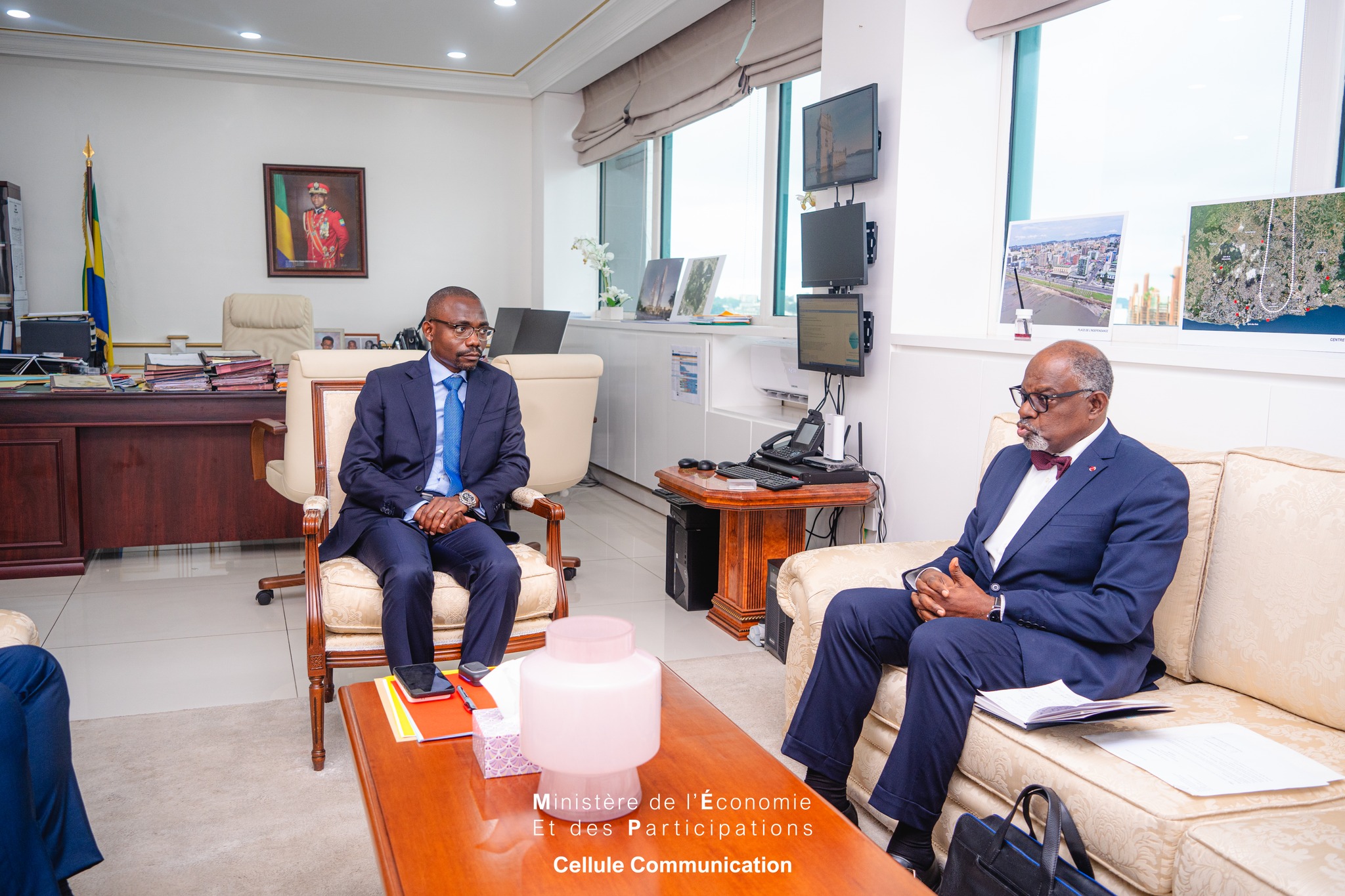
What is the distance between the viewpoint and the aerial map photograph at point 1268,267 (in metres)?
2.14

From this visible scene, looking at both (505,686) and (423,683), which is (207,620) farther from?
(505,686)

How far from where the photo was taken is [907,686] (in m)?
1.98

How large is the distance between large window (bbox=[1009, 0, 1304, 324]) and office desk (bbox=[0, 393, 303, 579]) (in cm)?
345

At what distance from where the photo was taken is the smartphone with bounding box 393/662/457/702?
5.95 ft

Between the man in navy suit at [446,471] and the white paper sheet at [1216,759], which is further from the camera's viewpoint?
the man in navy suit at [446,471]

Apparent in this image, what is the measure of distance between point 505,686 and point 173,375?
330 cm

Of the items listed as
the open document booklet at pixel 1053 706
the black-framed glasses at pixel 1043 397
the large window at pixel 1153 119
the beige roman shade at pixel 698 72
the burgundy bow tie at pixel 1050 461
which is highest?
the beige roman shade at pixel 698 72

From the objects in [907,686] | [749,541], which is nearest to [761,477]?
[749,541]

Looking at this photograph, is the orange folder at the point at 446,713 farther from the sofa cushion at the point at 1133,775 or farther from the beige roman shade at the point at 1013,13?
the beige roman shade at the point at 1013,13

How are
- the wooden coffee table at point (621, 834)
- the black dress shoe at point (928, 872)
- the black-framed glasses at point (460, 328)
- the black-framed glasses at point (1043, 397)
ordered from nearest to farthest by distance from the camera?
the wooden coffee table at point (621, 834) < the black dress shoe at point (928, 872) < the black-framed glasses at point (1043, 397) < the black-framed glasses at point (460, 328)

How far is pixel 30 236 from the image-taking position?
6.54 m

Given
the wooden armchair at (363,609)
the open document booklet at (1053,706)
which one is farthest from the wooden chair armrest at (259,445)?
the open document booklet at (1053,706)

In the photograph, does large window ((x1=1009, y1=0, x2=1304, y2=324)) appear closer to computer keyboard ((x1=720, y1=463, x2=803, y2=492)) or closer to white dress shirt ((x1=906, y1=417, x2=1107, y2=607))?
white dress shirt ((x1=906, y1=417, x2=1107, y2=607))

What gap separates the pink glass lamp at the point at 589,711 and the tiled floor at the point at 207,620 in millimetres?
1830
